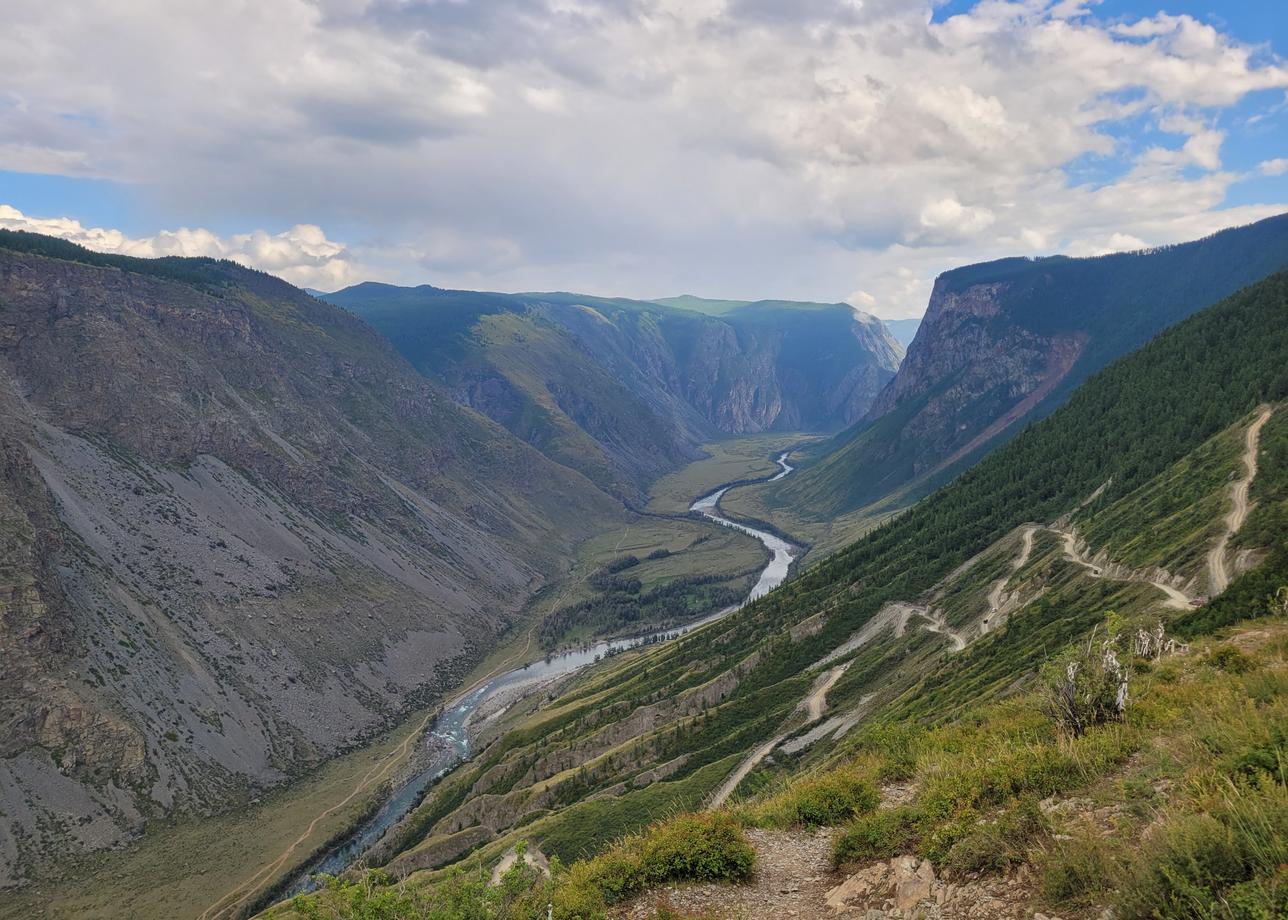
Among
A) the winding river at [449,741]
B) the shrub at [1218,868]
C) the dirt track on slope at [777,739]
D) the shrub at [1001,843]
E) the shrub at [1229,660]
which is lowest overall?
the winding river at [449,741]

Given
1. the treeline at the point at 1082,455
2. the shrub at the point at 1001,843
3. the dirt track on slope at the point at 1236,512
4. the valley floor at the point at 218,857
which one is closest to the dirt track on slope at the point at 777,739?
the treeline at the point at 1082,455

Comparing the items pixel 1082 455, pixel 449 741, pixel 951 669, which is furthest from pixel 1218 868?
pixel 449 741

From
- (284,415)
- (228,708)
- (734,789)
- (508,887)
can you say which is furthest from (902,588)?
(284,415)

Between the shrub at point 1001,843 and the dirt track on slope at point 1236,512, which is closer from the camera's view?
the shrub at point 1001,843

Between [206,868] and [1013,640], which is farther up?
[1013,640]

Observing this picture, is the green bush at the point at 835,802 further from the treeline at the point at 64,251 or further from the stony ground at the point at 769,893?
the treeline at the point at 64,251

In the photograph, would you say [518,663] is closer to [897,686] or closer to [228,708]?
[228,708]
